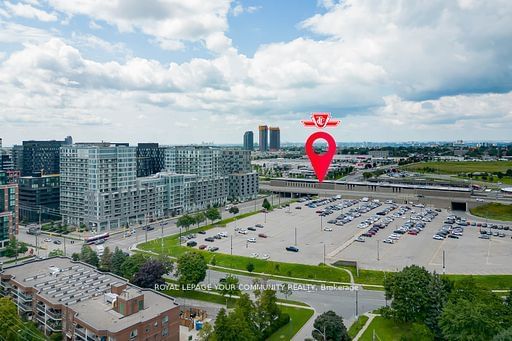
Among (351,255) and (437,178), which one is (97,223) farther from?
(437,178)

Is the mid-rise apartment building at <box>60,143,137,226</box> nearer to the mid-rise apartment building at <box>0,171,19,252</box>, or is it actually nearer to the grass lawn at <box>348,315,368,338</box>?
the mid-rise apartment building at <box>0,171,19,252</box>

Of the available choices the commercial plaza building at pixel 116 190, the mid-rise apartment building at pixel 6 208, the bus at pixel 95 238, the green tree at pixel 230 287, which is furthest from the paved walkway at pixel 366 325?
the commercial plaza building at pixel 116 190

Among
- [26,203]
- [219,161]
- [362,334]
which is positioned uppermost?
[219,161]

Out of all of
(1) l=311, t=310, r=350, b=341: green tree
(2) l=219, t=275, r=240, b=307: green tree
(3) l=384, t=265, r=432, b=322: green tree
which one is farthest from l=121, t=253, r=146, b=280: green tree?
(3) l=384, t=265, r=432, b=322: green tree

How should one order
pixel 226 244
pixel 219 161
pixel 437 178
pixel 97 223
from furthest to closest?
pixel 437 178, pixel 219 161, pixel 97 223, pixel 226 244

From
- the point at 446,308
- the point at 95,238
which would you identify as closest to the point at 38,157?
the point at 95,238

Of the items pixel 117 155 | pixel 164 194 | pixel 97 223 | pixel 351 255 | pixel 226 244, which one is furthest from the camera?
pixel 164 194

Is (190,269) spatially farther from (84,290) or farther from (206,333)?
(206,333)

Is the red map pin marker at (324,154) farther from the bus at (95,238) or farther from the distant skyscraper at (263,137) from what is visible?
the distant skyscraper at (263,137)

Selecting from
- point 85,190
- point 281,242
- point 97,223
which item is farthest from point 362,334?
point 85,190
